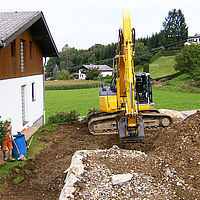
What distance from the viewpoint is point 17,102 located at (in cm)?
1266

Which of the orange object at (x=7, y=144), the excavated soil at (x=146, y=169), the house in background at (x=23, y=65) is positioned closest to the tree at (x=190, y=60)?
the house in background at (x=23, y=65)

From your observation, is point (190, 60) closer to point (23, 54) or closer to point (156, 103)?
point (156, 103)

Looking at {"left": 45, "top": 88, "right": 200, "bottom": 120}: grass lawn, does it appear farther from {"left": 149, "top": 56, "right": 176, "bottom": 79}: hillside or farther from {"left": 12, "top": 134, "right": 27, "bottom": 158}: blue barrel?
{"left": 149, "top": 56, "right": 176, "bottom": 79}: hillside

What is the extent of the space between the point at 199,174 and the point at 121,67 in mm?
6326

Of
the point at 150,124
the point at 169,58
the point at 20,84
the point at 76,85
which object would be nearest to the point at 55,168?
the point at 20,84

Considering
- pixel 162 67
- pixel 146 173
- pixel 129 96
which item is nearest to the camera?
pixel 146 173

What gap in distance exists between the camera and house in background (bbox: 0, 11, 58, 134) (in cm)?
1084

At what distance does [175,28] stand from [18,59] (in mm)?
78520

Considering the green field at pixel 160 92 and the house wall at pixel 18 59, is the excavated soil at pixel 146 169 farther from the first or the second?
the green field at pixel 160 92

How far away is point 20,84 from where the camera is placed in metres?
13.4

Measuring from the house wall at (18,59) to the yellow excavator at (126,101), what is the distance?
462cm

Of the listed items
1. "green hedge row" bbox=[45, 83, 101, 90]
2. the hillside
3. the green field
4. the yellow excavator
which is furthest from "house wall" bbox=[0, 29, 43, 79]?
the hillside

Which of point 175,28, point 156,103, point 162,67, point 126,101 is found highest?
point 175,28

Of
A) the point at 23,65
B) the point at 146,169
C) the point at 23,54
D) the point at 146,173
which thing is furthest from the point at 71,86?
the point at 146,173
